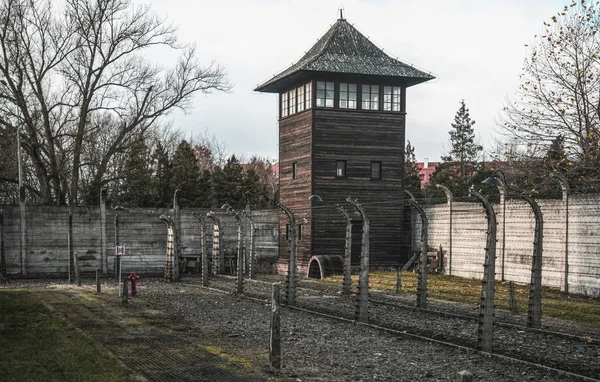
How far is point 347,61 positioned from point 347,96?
7.48 ft

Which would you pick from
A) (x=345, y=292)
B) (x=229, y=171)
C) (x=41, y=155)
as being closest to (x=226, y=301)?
(x=345, y=292)

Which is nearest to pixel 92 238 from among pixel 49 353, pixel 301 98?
pixel 301 98

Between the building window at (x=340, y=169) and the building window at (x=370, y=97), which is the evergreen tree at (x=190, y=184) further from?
the building window at (x=370, y=97)

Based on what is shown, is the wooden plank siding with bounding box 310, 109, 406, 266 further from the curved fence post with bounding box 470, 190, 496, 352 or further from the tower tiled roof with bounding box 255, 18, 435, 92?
the curved fence post with bounding box 470, 190, 496, 352

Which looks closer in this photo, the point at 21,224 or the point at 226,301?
the point at 226,301

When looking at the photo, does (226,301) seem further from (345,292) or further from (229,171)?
(229,171)

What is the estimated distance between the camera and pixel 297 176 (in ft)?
142

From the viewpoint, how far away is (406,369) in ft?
45.7

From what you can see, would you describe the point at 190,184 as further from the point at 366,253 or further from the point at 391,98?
the point at 366,253

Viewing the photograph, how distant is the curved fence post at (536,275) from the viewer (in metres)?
18.3

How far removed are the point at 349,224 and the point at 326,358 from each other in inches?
371

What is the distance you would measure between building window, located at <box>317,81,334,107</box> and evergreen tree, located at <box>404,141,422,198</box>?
2492cm

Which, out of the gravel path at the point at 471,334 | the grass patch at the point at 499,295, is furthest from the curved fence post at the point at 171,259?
the gravel path at the point at 471,334

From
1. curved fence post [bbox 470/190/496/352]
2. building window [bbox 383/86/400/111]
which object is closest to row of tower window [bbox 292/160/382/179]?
building window [bbox 383/86/400/111]
